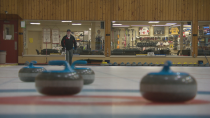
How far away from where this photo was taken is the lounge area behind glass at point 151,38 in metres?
16.9

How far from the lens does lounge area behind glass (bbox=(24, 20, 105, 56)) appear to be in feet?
54.7

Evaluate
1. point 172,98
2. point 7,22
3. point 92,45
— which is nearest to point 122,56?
point 92,45

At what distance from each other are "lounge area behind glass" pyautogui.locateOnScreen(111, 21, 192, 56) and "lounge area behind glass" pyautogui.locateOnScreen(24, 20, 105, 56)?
1.14 meters

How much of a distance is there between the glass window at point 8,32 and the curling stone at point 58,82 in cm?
1508

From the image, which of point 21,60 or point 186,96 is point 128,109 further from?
point 21,60

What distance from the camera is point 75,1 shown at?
54.3 ft

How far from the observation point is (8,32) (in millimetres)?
16594

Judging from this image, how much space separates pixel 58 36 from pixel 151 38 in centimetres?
677

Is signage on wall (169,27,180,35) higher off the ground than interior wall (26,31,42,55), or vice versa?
signage on wall (169,27,180,35)

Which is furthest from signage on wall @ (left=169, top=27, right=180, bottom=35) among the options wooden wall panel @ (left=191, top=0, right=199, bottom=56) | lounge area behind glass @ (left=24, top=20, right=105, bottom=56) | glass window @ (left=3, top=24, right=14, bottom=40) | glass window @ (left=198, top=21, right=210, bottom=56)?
glass window @ (left=3, top=24, right=14, bottom=40)

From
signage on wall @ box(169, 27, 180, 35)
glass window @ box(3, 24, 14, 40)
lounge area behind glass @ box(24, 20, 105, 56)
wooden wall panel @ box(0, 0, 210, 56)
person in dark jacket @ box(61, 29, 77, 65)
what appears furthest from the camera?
signage on wall @ box(169, 27, 180, 35)

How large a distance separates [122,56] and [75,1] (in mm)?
5067

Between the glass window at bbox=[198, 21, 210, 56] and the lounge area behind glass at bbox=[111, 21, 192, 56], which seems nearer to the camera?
the lounge area behind glass at bbox=[111, 21, 192, 56]

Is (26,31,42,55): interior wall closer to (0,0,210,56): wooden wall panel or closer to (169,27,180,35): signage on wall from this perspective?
(0,0,210,56): wooden wall panel
